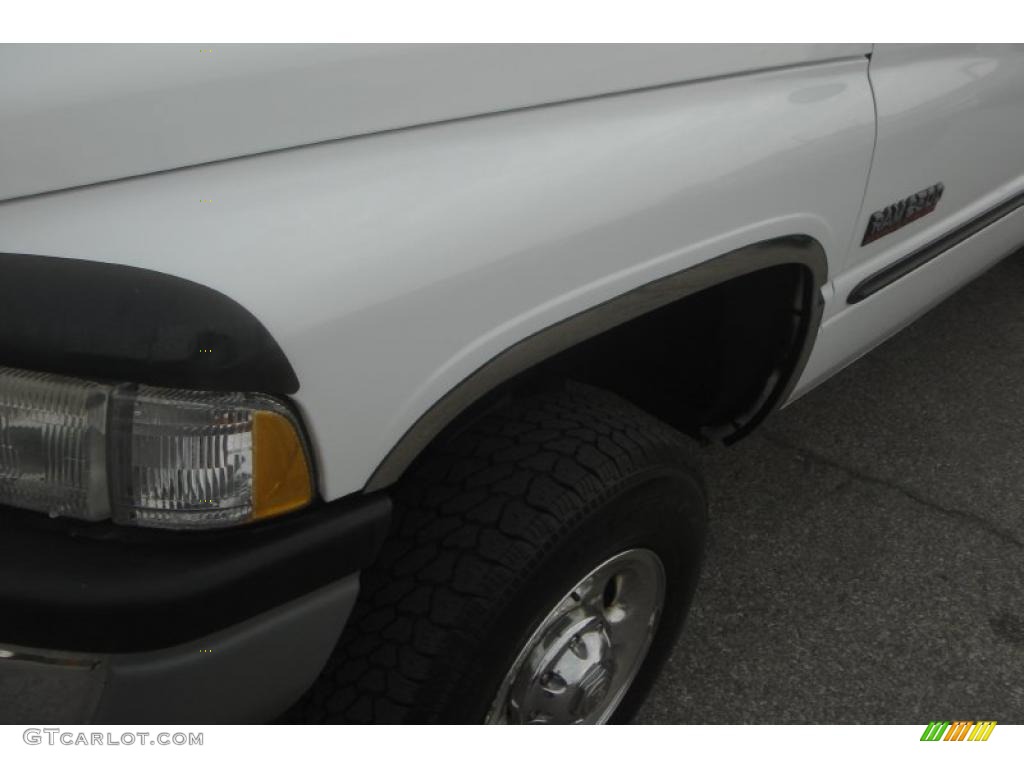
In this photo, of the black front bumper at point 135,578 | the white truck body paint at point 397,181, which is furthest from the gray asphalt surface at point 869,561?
the black front bumper at point 135,578

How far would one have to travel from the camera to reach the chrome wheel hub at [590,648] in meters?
1.47

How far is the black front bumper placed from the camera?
3.34ft

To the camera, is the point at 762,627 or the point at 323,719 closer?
the point at 323,719

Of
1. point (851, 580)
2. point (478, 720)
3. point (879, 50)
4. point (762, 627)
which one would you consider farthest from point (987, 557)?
point (478, 720)

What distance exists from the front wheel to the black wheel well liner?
0.10 meters

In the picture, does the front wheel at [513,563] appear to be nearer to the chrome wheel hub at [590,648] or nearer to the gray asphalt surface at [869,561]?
Answer: the chrome wheel hub at [590,648]

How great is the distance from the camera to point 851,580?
7.32 feet

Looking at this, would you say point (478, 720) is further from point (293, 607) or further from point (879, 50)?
point (879, 50)

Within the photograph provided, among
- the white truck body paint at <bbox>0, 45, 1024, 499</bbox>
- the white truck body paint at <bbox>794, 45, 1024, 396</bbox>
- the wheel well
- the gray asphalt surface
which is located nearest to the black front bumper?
the white truck body paint at <bbox>0, 45, 1024, 499</bbox>

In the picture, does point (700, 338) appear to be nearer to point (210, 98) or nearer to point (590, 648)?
point (590, 648)

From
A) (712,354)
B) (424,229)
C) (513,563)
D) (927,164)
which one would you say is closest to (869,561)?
(712,354)

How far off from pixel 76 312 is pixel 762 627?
1.66 meters

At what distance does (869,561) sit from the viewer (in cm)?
229

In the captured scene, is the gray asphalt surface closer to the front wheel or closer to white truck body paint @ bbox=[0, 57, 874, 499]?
the front wheel
